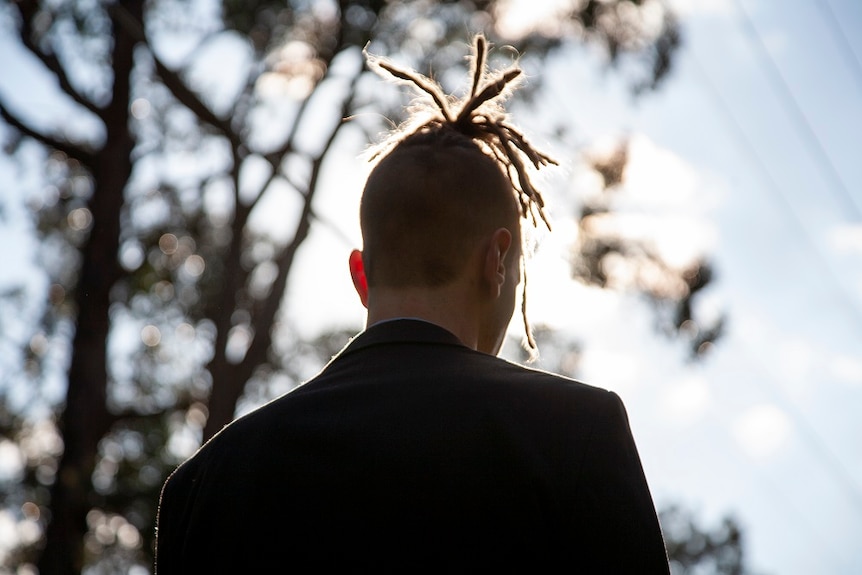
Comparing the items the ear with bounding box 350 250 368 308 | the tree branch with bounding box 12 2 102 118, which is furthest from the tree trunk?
the ear with bounding box 350 250 368 308

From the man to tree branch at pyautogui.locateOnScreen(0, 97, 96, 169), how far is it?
14603mm

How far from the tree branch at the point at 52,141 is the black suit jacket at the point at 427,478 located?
1474 cm

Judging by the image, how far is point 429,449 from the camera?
1753 mm

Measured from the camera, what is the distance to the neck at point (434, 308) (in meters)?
1.98

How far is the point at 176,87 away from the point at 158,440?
22.4 ft

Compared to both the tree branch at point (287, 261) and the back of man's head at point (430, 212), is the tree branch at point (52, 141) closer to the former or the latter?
the tree branch at point (287, 261)

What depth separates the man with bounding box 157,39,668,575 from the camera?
1.69m

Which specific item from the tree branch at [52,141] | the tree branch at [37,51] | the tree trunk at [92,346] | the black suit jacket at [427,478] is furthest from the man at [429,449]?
the tree branch at [52,141]

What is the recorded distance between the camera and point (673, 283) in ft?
47.8

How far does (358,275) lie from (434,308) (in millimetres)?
253

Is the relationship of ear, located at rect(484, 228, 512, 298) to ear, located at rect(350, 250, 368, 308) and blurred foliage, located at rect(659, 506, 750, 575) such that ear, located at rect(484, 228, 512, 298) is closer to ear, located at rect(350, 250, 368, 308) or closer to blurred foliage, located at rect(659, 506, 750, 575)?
ear, located at rect(350, 250, 368, 308)

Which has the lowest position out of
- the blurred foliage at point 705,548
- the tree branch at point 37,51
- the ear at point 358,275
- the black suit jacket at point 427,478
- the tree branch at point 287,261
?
the blurred foliage at point 705,548

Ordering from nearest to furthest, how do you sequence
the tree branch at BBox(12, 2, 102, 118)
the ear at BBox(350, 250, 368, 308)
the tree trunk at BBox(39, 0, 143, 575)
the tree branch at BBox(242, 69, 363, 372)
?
the ear at BBox(350, 250, 368, 308) → the tree branch at BBox(242, 69, 363, 372) → the tree trunk at BBox(39, 0, 143, 575) → the tree branch at BBox(12, 2, 102, 118)

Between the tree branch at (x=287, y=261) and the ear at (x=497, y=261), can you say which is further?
the tree branch at (x=287, y=261)
